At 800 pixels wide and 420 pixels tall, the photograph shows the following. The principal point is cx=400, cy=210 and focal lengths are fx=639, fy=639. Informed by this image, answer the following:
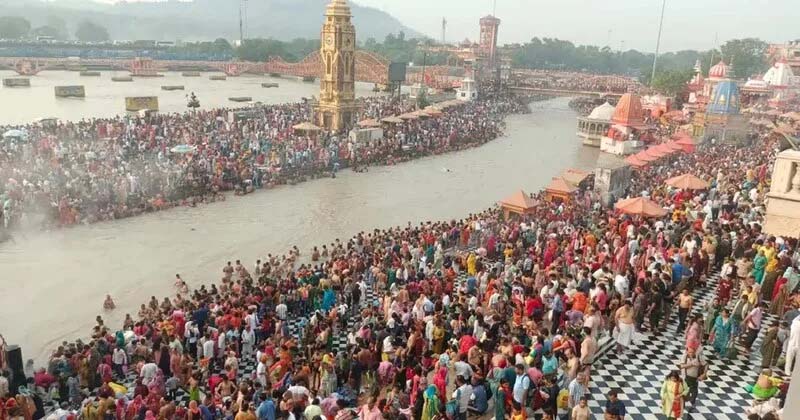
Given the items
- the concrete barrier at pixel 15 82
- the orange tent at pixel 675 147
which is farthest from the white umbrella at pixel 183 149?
the concrete barrier at pixel 15 82

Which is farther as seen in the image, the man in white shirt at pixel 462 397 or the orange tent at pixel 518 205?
the orange tent at pixel 518 205

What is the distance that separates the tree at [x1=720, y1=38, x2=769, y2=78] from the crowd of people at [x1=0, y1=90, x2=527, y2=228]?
54.8m

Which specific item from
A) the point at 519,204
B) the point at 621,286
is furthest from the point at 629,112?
the point at 621,286

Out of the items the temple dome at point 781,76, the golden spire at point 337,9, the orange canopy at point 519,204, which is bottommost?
the orange canopy at point 519,204

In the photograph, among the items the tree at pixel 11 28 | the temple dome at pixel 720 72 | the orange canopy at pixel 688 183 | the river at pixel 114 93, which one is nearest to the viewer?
the orange canopy at pixel 688 183

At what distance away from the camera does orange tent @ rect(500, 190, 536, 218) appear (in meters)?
16.8

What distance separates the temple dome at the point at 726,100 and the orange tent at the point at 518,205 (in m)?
22.2

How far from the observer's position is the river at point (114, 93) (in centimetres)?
4638

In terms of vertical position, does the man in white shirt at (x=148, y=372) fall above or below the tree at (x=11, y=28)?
below

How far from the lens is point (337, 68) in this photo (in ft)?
111

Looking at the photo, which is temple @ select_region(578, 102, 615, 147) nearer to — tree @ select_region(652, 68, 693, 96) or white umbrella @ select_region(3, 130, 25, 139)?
tree @ select_region(652, 68, 693, 96)

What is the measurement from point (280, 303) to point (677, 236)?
7709mm

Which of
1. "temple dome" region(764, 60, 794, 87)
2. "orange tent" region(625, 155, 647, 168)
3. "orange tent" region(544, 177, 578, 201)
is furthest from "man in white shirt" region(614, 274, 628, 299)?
"temple dome" region(764, 60, 794, 87)

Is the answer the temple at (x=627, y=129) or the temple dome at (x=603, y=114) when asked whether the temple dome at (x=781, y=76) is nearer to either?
the temple dome at (x=603, y=114)
